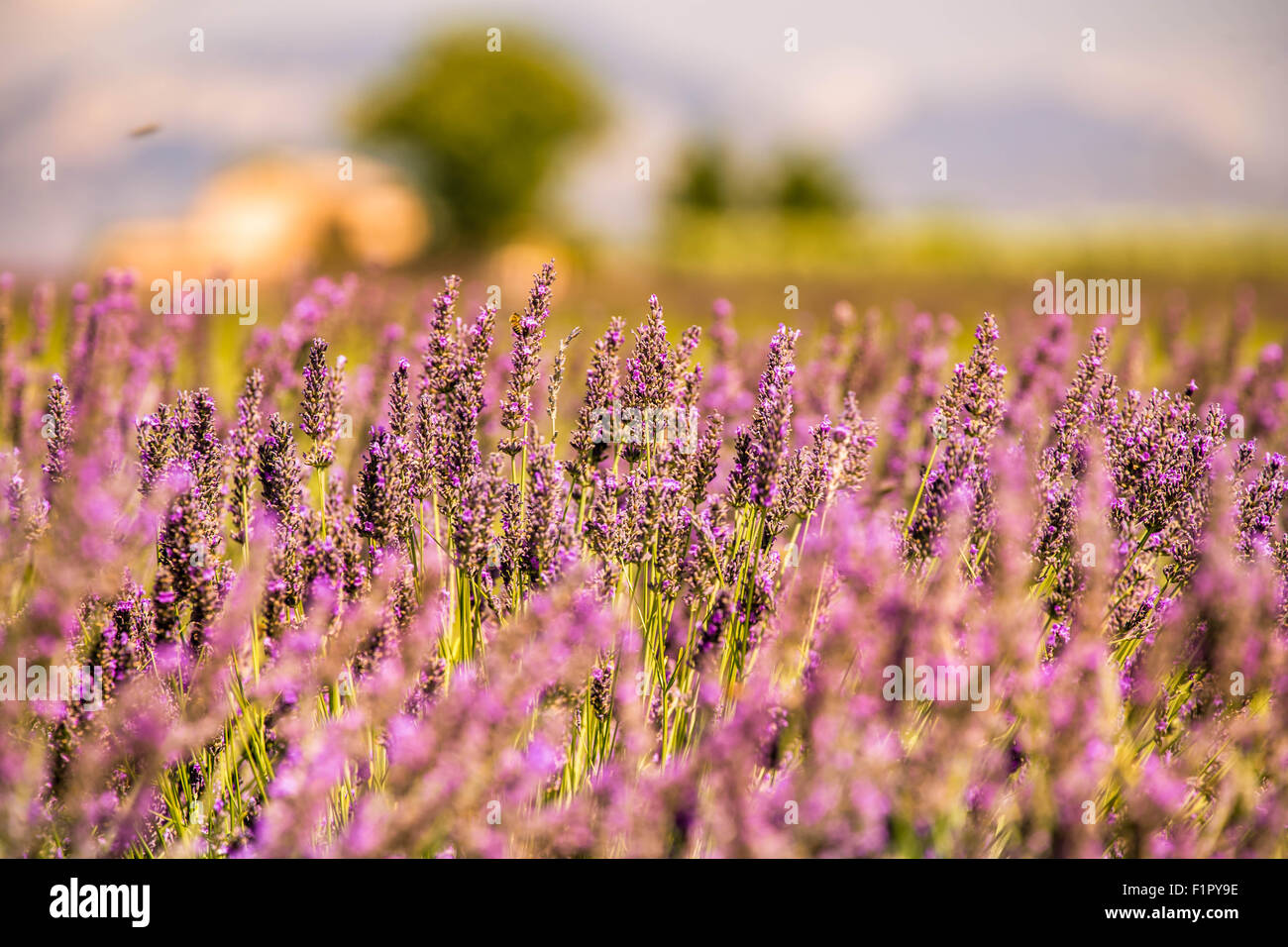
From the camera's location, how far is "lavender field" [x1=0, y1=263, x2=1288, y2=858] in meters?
1.29

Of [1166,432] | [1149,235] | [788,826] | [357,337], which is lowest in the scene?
[788,826]

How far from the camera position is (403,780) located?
1.23 metres

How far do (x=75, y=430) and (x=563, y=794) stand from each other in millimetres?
1319

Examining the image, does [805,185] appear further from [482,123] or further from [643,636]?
[643,636]

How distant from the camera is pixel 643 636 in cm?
200

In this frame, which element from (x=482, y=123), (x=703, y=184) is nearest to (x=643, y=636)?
(x=482, y=123)

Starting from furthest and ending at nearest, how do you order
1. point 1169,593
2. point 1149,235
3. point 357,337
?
1. point 1149,235
2. point 357,337
3. point 1169,593

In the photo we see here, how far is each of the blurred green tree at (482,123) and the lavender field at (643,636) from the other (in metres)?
24.3

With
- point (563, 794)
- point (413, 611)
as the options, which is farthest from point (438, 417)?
point (563, 794)

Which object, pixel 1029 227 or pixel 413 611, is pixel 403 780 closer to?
pixel 413 611

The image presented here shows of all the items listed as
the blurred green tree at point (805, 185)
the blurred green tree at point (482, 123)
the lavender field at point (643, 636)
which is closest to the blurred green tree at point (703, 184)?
the blurred green tree at point (805, 185)

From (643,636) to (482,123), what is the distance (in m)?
25.5

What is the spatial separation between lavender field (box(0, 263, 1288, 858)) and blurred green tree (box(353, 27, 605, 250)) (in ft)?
79.7

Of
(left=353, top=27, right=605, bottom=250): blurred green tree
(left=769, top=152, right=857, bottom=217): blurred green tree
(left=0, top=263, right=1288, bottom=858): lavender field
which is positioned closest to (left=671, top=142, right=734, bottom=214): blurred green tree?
(left=769, top=152, right=857, bottom=217): blurred green tree
